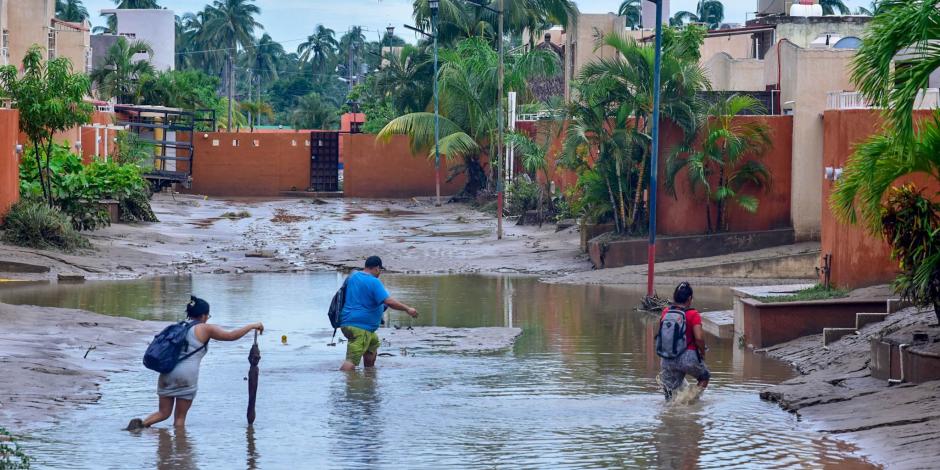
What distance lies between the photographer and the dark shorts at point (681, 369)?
479 inches

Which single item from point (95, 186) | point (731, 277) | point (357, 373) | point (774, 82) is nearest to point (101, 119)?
point (95, 186)

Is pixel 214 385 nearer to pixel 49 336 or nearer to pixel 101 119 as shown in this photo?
pixel 49 336

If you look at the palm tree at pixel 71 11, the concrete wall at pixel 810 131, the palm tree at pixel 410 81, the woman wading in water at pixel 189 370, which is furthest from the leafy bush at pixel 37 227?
the palm tree at pixel 71 11

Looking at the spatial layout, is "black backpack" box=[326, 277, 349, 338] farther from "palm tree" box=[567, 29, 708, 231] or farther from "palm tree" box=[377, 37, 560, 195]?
"palm tree" box=[377, 37, 560, 195]

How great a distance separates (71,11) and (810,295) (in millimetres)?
93591

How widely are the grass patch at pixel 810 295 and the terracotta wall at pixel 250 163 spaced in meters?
38.4

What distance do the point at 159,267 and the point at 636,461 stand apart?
56.6 feet

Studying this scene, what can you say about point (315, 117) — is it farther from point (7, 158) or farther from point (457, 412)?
A: point (457, 412)

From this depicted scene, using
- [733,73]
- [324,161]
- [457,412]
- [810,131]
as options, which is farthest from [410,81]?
[457,412]

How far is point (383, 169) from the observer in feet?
177

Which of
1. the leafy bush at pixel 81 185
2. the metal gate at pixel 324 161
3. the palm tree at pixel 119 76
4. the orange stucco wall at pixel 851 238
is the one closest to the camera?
the orange stucco wall at pixel 851 238

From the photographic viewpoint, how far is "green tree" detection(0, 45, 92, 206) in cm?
2619

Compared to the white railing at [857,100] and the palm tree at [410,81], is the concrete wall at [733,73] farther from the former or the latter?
the white railing at [857,100]

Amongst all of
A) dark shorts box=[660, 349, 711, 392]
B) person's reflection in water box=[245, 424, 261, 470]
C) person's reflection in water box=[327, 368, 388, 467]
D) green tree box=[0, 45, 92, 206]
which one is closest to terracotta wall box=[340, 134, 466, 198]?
green tree box=[0, 45, 92, 206]
